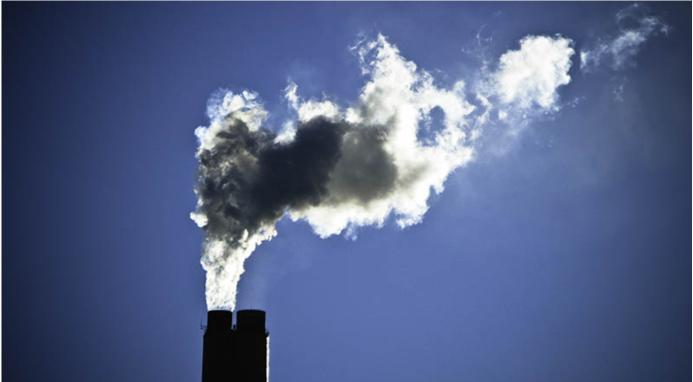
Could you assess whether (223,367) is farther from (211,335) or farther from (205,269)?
(205,269)

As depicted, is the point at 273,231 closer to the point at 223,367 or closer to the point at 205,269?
the point at 205,269

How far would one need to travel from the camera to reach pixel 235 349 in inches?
1032

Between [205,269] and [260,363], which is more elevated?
[205,269]

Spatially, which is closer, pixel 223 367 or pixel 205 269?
pixel 223 367

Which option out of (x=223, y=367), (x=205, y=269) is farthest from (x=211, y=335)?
(x=205, y=269)

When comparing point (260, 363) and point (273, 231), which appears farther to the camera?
point (273, 231)

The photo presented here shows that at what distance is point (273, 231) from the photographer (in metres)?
32.1

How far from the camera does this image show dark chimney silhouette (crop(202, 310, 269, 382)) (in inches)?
1021

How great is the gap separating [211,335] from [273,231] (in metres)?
6.87

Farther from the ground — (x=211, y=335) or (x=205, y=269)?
(x=205, y=269)

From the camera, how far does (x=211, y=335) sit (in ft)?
87.2

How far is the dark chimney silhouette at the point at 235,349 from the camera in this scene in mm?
25938

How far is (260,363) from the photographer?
26312 millimetres

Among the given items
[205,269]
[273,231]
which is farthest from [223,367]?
[273,231]
